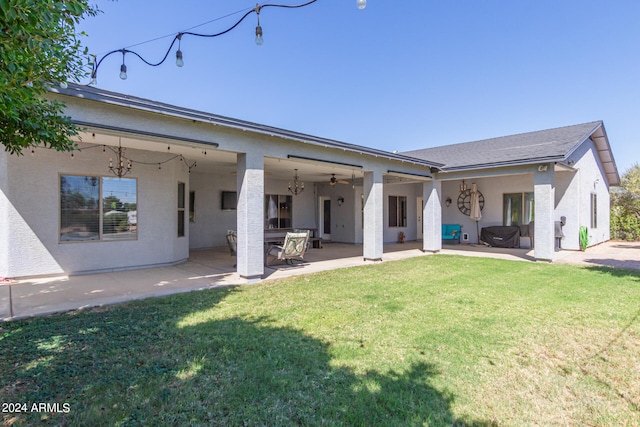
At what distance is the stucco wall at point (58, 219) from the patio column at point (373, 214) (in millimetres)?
6067

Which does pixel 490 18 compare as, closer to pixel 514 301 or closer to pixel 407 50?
pixel 407 50

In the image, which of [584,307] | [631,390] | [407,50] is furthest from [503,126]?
[631,390]

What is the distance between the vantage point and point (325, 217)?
18.7 m

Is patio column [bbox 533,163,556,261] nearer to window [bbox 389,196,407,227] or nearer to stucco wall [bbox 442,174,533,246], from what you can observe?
stucco wall [bbox 442,174,533,246]

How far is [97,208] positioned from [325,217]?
39.2ft

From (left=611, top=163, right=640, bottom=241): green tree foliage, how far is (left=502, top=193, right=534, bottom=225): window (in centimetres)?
830

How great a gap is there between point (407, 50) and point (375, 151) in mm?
5791

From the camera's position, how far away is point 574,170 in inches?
526

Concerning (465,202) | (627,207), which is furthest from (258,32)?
(627,207)

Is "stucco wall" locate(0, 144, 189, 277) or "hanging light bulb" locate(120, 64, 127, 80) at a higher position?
"hanging light bulb" locate(120, 64, 127, 80)

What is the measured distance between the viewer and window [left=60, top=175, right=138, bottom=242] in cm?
798

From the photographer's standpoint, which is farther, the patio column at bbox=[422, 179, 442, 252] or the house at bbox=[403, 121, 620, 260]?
the patio column at bbox=[422, 179, 442, 252]

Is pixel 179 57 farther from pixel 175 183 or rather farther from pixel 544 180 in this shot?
pixel 544 180

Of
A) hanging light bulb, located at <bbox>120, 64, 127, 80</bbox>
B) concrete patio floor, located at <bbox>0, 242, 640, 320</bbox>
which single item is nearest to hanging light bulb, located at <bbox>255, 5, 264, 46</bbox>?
hanging light bulb, located at <bbox>120, 64, 127, 80</bbox>
